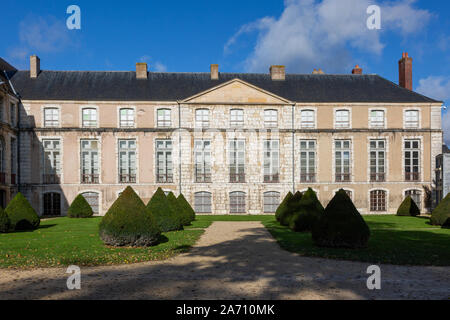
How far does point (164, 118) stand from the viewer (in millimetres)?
25062

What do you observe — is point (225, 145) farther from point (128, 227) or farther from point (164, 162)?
point (128, 227)

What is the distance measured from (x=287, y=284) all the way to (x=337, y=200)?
15.6 feet

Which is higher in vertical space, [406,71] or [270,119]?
[406,71]

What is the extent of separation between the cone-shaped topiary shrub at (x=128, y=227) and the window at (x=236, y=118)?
48.2ft

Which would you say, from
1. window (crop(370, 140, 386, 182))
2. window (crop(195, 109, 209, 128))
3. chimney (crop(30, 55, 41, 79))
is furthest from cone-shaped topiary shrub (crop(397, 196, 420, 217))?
chimney (crop(30, 55, 41, 79))

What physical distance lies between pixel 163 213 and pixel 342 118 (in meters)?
15.9

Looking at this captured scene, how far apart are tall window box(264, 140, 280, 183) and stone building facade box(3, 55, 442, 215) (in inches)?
2.7

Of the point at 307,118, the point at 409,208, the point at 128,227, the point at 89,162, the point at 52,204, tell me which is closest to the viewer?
the point at 128,227

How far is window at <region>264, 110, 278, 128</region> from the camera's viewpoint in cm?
2523

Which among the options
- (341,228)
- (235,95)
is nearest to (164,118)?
(235,95)

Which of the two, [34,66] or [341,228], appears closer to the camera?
[341,228]
